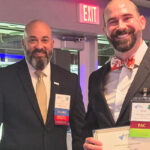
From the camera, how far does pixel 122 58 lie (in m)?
1.88

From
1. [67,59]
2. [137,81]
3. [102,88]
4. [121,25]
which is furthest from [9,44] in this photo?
[137,81]

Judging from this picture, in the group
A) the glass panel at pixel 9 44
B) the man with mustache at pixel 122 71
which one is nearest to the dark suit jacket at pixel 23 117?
the man with mustache at pixel 122 71

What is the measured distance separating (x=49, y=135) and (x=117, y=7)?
3.93 feet

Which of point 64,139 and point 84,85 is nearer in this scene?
point 64,139

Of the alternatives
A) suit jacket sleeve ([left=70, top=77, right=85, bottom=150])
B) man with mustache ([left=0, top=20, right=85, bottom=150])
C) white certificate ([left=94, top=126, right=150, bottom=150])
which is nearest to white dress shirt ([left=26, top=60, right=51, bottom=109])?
man with mustache ([left=0, top=20, right=85, bottom=150])

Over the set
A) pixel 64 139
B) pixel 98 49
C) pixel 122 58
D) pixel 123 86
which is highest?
pixel 98 49

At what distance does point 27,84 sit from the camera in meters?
2.58

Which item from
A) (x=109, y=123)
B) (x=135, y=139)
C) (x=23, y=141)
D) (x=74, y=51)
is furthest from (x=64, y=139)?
(x=74, y=51)

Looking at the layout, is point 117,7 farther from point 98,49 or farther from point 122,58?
point 98,49

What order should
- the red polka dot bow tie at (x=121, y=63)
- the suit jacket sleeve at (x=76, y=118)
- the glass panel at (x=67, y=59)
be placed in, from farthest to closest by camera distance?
the glass panel at (x=67, y=59), the suit jacket sleeve at (x=76, y=118), the red polka dot bow tie at (x=121, y=63)

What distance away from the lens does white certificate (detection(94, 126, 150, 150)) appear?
1.59m

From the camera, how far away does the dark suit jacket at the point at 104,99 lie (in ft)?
5.63

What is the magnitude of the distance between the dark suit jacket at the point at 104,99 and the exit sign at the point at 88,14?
2.34m

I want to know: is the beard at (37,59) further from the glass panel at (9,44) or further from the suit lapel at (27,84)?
the glass panel at (9,44)
